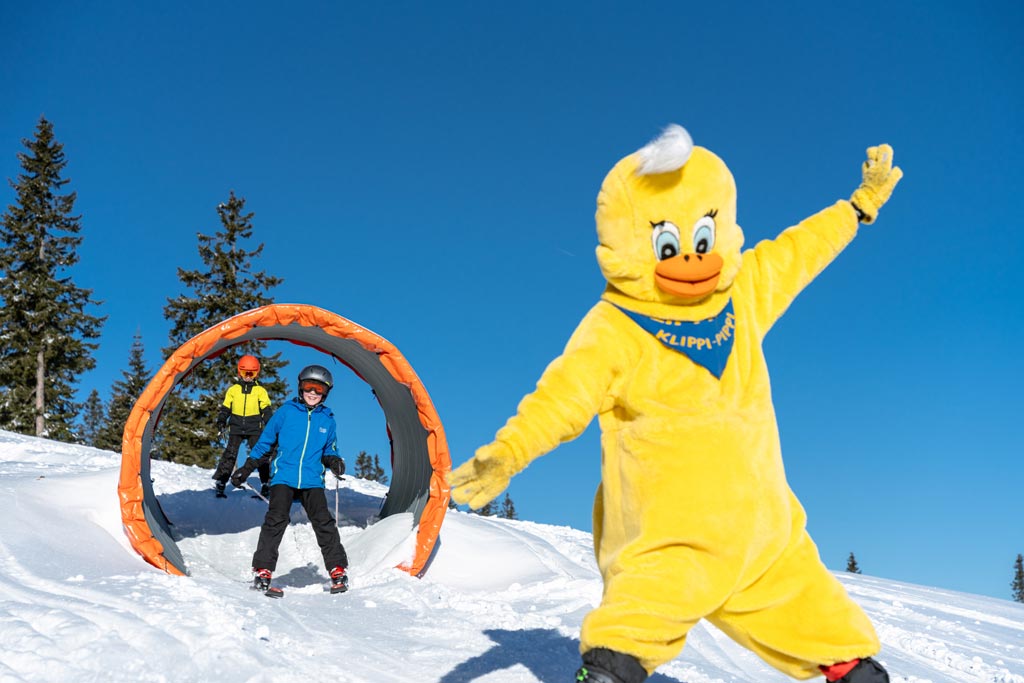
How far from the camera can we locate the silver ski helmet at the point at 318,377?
6887 mm

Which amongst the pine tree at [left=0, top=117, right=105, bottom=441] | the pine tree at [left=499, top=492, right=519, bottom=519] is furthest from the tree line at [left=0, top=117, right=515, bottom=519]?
the pine tree at [left=499, top=492, right=519, bottom=519]

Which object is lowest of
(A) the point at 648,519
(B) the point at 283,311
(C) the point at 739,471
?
(A) the point at 648,519

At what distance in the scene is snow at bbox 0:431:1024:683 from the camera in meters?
3.86

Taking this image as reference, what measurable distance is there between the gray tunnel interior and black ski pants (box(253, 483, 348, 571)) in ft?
3.31

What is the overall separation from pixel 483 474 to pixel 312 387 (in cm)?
471

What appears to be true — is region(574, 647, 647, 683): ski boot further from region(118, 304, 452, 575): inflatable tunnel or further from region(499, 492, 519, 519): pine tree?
region(499, 492, 519, 519): pine tree

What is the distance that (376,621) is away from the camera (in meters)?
5.21

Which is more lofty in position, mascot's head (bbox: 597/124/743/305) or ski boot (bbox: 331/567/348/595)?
mascot's head (bbox: 597/124/743/305)

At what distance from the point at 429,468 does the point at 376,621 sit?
275 cm

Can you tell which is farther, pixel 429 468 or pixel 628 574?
pixel 429 468

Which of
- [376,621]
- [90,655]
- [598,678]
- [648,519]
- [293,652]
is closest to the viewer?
[598,678]

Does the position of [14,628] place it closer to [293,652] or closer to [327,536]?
[293,652]

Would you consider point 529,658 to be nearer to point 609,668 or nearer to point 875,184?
point 609,668

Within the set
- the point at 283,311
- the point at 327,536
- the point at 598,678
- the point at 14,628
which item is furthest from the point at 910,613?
the point at 14,628
